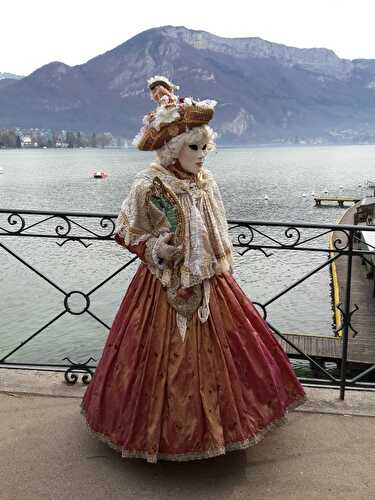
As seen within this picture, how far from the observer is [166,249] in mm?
2381

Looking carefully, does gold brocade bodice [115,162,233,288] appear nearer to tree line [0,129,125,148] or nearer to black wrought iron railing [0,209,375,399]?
black wrought iron railing [0,209,375,399]

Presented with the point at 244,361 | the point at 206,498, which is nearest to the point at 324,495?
the point at 206,498

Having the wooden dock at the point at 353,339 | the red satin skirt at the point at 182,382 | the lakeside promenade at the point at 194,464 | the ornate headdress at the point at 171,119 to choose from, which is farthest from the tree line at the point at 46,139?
the red satin skirt at the point at 182,382

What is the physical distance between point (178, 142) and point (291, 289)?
169 inches

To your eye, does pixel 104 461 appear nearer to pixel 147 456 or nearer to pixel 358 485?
pixel 147 456

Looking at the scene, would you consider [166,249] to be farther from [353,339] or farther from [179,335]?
[353,339]

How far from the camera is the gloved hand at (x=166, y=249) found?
2.38 meters

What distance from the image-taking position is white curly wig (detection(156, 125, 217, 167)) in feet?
8.00

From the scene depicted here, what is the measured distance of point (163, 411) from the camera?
2.35 metres

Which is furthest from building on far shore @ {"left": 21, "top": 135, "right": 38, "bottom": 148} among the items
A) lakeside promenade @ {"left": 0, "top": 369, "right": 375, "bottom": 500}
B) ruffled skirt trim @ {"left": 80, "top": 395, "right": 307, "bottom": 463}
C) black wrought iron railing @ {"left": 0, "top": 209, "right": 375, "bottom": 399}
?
ruffled skirt trim @ {"left": 80, "top": 395, "right": 307, "bottom": 463}

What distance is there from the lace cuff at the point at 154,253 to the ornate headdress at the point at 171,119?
45 cm

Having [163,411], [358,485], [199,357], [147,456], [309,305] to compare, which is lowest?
[309,305]

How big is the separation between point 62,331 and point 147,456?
52.4 feet

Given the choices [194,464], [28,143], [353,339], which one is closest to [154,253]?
[194,464]
